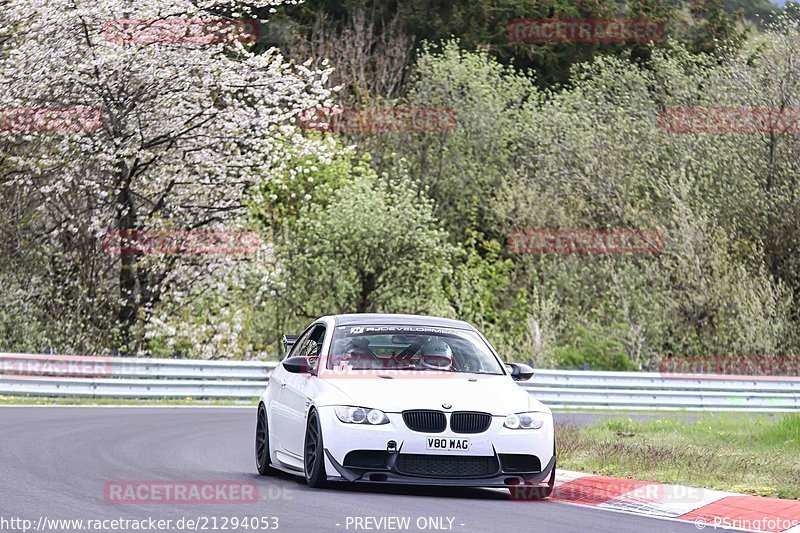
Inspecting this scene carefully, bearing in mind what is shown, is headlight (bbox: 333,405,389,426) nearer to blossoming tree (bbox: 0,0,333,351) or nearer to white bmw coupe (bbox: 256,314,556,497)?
white bmw coupe (bbox: 256,314,556,497)

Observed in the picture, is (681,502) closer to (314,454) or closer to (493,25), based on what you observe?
(314,454)

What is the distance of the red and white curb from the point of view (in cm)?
1045

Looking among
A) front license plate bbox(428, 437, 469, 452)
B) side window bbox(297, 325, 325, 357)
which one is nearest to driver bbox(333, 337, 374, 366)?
side window bbox(297, 325, 325, 357)

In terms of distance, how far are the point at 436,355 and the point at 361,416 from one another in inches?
65.9

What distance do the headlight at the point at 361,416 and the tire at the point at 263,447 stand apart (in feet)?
7.44

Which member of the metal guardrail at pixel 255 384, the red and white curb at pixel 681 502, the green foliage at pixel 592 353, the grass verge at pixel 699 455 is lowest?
the green foliage at pixel 592 353

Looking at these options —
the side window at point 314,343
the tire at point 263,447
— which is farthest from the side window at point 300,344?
the tire at point 263,447

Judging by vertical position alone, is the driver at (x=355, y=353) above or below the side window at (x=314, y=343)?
above

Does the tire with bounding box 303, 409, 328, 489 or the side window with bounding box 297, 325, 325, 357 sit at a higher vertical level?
the side window with bounding box 297, 325, 325, 357

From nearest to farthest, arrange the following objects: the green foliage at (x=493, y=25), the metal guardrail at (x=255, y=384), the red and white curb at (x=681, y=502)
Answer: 1. the red and white curb at (x=681, y=502)
2. the metal guardrail at (x=255, y=384)
3. the green foliage at (x=493, y=25)

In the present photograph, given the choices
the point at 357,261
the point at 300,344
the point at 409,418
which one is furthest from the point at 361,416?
the point at 357,261

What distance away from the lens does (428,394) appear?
1179 centimetres

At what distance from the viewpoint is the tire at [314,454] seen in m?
11.7

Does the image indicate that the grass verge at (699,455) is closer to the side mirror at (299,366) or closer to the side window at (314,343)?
the side window at (314,343)
